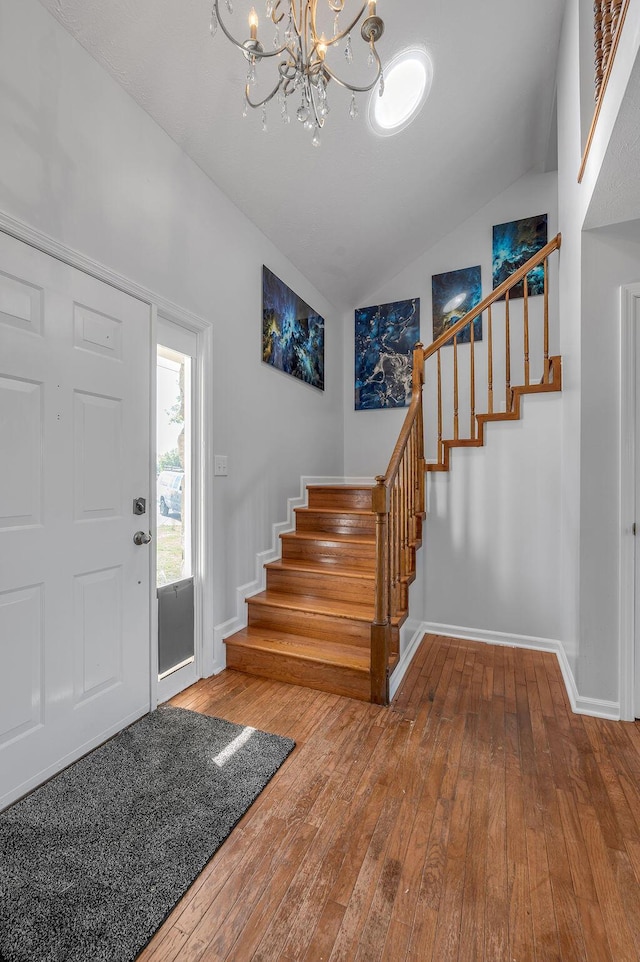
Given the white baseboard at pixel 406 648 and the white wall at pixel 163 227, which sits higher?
the white wall at pixel 163 227

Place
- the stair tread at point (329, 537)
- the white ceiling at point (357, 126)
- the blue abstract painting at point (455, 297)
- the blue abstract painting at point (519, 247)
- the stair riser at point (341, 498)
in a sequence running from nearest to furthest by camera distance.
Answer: the white ceiling at point (357, 126) → the stair tread at point (329, 537) → the stair riser at point (341, 498) → the blue abstract painting at point (519, 247) → the blue abstract painting at point (455, 297)

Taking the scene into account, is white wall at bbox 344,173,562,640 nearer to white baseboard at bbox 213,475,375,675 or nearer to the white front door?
white baseboard at bbox 213,475,375,675

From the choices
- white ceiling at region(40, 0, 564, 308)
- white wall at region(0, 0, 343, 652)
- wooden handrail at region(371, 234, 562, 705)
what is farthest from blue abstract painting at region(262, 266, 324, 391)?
wooden handrail at region(371, 234, 562, 705)

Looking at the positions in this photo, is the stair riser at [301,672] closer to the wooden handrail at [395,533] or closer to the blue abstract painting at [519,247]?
the wooden handrail at [395,533]

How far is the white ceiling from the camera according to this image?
184 centimetres

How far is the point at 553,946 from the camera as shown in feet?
3.48

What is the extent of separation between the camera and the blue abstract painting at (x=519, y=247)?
3740 millimetres

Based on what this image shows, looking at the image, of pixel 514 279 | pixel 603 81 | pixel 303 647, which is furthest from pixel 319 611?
pixel 603 81

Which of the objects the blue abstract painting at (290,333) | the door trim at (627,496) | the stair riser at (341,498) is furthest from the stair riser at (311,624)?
the blue abstract painting at (290,333)

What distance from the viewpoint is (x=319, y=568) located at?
2.92 metres

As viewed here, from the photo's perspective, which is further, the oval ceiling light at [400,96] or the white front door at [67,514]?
the oval ceiling light at [400,96]

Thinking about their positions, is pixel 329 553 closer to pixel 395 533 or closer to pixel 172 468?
pixel 395 533

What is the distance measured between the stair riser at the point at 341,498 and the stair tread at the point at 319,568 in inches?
24.1

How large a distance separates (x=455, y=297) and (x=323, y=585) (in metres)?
3.08
